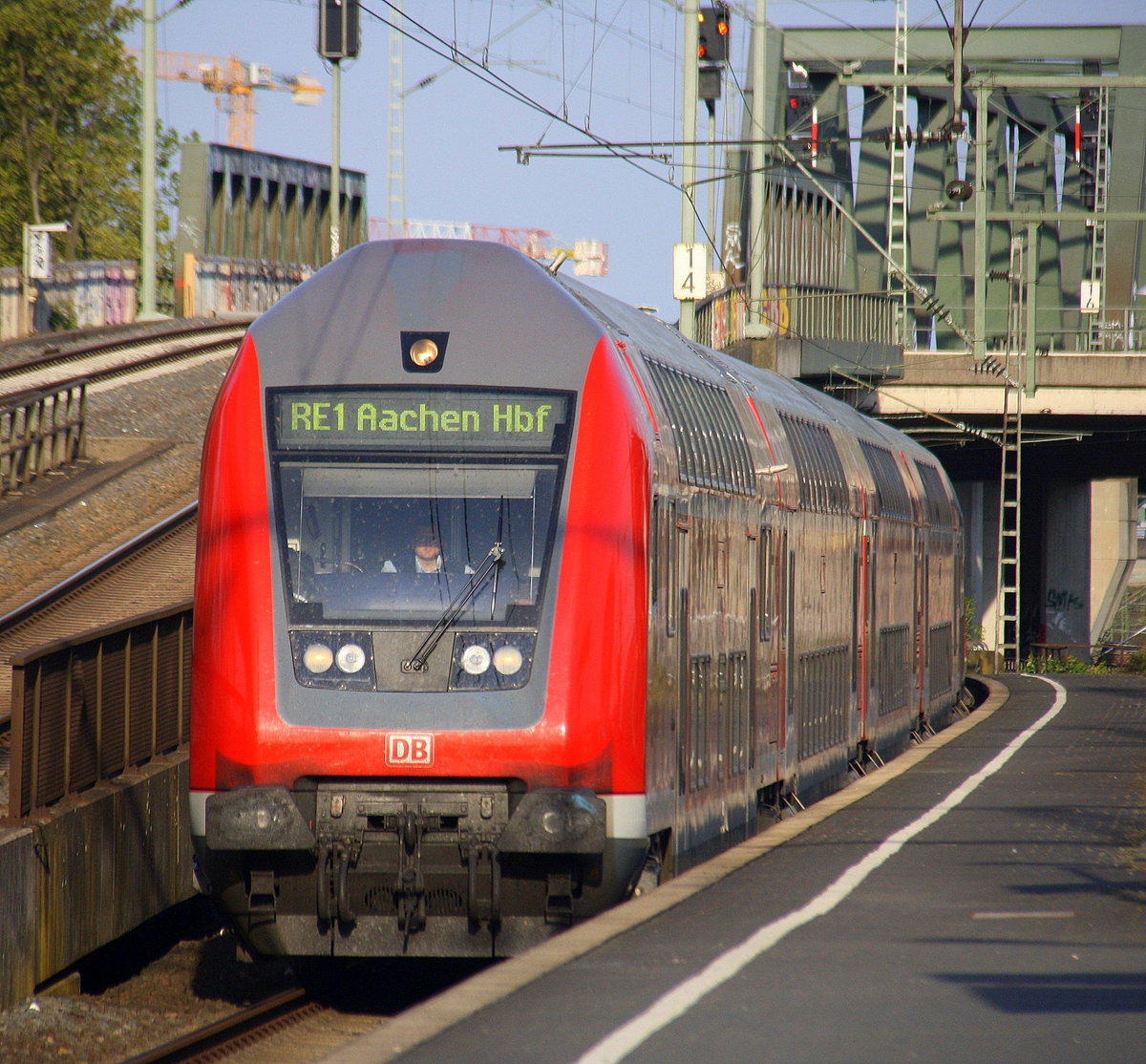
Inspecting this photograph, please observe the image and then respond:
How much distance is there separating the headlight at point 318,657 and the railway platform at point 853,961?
72.1 inches

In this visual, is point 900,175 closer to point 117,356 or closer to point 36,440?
point 117,356

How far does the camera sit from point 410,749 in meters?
8.50

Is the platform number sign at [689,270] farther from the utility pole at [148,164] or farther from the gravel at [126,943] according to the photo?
the utility pole at [148,164]

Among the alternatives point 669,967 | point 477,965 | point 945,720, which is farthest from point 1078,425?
point 669,967

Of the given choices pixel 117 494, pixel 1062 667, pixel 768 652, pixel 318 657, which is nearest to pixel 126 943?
pixel 318 657

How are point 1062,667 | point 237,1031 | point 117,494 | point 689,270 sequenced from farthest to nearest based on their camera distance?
point 1062,667 < point 689,270 < point 117,494 < point 237,1031

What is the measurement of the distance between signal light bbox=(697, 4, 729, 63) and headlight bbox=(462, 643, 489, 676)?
50.8ft

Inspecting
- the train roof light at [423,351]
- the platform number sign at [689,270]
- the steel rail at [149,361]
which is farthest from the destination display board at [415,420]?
the platform number sign at [689,270]

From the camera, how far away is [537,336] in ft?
30.5

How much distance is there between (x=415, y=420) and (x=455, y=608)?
103 cm

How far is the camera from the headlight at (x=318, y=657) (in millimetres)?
8703

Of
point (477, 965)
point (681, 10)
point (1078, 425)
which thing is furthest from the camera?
point (1078, 425)

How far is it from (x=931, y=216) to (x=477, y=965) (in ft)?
70.9

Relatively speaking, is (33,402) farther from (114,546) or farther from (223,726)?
(223,726)
